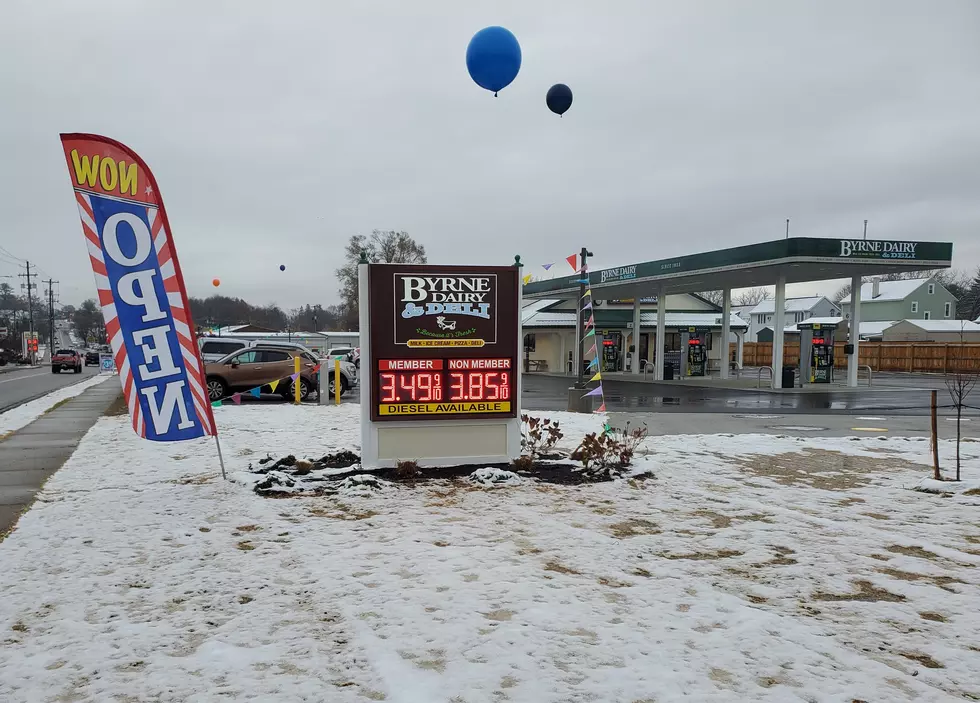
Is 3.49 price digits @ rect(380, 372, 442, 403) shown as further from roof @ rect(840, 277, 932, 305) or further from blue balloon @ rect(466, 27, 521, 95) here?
roof @ rect(840, 277, 932, 305)

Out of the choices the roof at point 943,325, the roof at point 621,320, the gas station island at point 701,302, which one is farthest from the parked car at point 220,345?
the roof at point 943,325

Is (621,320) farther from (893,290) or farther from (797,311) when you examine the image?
(893,290)

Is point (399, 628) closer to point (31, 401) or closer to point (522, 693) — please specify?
point (522, 693)

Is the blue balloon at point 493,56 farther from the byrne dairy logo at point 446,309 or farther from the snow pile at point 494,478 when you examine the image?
the snow pile at point 494,478

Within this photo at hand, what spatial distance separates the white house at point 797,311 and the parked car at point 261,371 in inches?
1989

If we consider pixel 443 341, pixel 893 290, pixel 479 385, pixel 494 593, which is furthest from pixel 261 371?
pixel 893 290

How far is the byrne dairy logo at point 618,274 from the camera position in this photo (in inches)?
1124

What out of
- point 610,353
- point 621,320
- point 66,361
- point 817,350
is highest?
point 621,320

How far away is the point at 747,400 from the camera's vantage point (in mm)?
19969

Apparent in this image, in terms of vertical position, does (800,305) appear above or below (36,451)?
above

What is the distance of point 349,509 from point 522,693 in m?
3.70

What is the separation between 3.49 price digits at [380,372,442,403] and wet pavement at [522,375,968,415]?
9233mm

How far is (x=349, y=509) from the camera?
6355 millimetres

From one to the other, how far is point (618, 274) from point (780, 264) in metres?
8.51
